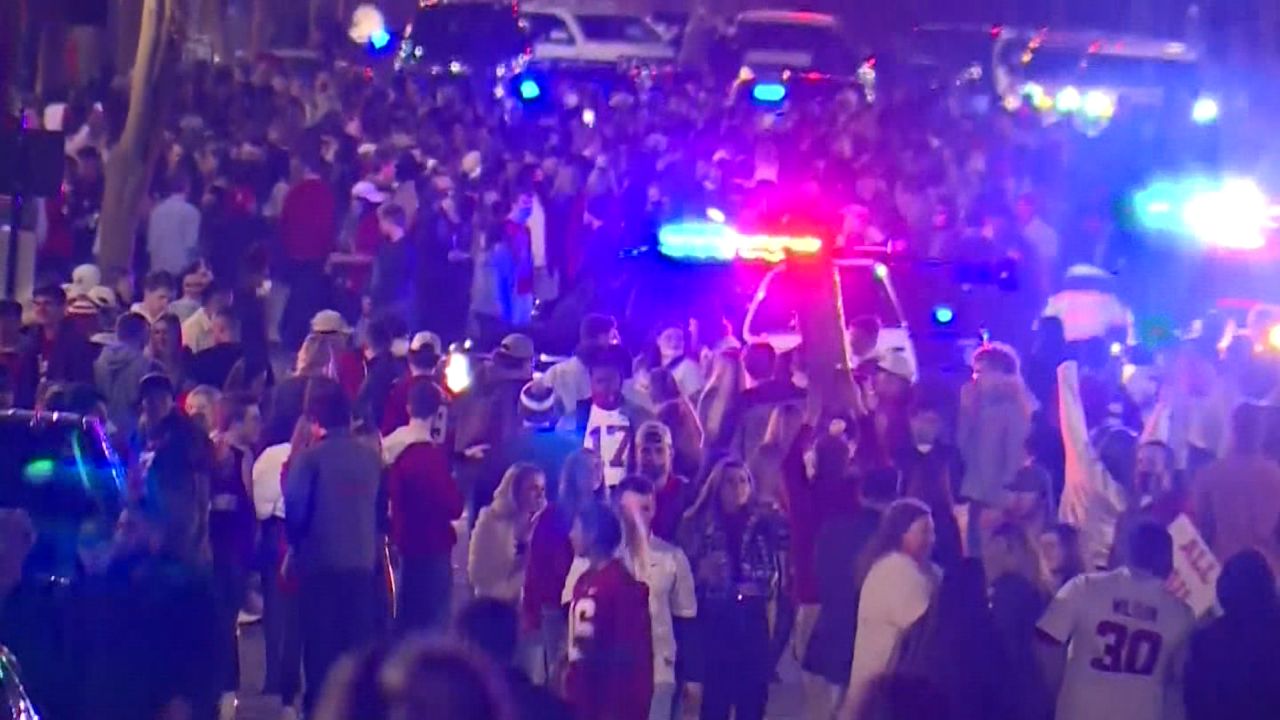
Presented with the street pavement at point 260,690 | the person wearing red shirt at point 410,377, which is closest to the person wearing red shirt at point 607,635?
the person wearing red shirt at point 410,377

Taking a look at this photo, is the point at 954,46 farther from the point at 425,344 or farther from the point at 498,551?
the point at 498,551

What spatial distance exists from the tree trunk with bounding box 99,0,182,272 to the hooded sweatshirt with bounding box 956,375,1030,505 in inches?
393

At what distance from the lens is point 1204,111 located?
33.3m

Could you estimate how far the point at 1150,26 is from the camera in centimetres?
4738

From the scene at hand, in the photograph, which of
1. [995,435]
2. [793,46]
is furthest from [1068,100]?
[995,435]

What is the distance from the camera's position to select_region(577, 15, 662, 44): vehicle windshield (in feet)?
124

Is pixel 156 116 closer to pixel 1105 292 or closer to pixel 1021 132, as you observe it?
pixel 1105 292

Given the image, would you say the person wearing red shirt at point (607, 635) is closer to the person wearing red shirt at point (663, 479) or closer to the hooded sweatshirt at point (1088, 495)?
the person wearing red shirt at point (663, 479)

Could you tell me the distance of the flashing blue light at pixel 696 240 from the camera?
1427 centimetres

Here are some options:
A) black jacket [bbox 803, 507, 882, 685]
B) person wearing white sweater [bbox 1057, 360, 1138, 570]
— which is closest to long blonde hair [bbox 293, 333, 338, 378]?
black jacket [bbox 803, 507, 882, 685]

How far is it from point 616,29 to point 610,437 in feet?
90.2

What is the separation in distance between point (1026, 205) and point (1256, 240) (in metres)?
2.24

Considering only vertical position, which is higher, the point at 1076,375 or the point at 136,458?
the point at 1076,375

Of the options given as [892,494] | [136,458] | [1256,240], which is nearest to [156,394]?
[136,458]
